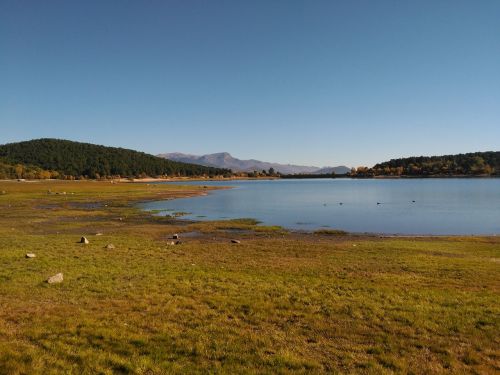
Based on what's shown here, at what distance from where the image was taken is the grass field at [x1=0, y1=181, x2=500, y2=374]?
1052 centimetres

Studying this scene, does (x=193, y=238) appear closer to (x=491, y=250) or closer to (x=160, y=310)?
(x=160, y=310)

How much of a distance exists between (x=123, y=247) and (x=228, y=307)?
1722 cm

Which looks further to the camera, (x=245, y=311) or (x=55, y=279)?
(x=55, y=279)

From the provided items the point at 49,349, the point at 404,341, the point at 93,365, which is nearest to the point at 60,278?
the point at 49,349

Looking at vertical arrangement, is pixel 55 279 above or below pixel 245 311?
above

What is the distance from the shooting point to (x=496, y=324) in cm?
1363

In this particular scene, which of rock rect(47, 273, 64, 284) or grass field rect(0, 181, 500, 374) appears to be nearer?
grass field rect(0, 181, 500, 374)

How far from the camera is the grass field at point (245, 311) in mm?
10516

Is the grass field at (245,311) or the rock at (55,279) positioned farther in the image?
the rock at (55,279)

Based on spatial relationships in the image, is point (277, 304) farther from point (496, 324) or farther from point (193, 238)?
point (193, 238)

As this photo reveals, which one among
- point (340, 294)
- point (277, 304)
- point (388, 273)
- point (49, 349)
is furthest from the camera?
point (388, 273)

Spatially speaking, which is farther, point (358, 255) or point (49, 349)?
point (358, 255)

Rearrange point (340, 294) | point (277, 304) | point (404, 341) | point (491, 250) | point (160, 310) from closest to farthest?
point (404, 341), point (160, 310), point (277, 304), point (340, 294), point (491, 250)

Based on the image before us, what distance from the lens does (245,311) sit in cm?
1486
